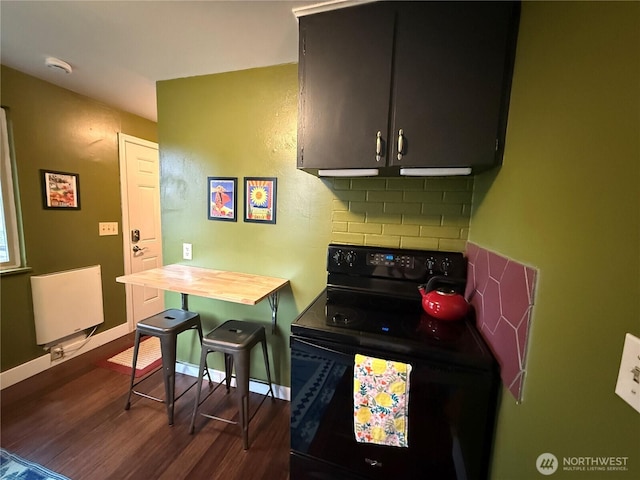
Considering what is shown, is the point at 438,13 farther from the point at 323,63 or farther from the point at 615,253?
the point at 615,253

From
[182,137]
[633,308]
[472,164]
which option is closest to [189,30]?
[182,137]

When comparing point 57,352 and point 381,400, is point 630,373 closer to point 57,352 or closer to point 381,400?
point 381,400

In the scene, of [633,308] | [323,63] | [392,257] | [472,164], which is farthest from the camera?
[392,257]

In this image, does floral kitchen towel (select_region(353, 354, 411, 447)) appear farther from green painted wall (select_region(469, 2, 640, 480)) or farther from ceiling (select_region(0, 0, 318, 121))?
ceiling (select_region(0, 0, 318, 121))

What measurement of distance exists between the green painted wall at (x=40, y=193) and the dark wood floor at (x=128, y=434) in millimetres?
555

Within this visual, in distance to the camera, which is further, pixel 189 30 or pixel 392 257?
pixel 392 257

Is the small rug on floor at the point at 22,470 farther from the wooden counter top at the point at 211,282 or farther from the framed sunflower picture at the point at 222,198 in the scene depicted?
the framed sunflower picture at the point at 222,198

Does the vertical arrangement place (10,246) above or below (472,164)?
below

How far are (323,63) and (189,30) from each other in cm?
81

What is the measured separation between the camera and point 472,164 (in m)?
1.16

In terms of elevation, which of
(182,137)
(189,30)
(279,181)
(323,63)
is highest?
(189,30)

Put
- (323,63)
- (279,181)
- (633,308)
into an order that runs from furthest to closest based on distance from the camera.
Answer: (279,181) → (323,63) → (633,308)

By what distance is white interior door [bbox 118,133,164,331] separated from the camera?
2857mm

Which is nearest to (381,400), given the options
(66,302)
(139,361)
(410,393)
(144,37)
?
(410,393)
